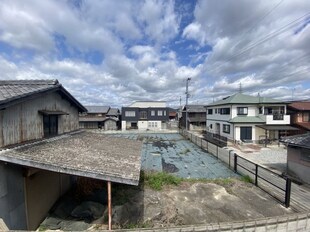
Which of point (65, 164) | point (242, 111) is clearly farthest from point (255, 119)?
point (65, 164)

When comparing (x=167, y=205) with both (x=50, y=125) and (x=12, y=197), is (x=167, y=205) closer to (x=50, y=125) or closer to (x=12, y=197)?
(x=12, y=197)

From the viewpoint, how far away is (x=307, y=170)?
9.92m

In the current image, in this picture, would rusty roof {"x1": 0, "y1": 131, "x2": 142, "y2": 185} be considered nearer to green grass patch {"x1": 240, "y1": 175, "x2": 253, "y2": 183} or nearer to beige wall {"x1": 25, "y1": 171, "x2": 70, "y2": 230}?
beige wall {"x1": 25, "y1": 171, "x2": 70, "y2": 230}

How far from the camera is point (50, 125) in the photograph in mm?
8648

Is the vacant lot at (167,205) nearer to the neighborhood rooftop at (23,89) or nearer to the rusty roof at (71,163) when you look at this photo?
the rusty roof at (71,163)

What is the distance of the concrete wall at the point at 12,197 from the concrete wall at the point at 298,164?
13287 mm

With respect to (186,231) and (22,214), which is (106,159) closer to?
(22,214)

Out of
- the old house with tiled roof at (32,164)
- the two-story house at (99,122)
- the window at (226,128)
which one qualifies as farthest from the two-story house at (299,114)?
the two-story house at (99,122)

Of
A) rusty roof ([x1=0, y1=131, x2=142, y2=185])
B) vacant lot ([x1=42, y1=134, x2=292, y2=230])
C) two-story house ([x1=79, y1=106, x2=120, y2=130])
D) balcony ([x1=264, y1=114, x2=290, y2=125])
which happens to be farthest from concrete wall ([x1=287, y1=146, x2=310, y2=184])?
two-story house ([x1=79, y1=106, x2=120, y2=130])

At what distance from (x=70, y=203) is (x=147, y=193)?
3286 mm

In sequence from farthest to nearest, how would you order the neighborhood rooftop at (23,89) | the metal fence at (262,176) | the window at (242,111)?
the window at (242,111)
the metal fence at (262,176)
the neighborhood rooftop at (23,89)

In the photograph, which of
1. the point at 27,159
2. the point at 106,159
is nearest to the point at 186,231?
the point at 106,159

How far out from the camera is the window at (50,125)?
26.7ft

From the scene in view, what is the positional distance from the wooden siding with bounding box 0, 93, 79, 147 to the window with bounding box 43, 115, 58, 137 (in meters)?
0.37
